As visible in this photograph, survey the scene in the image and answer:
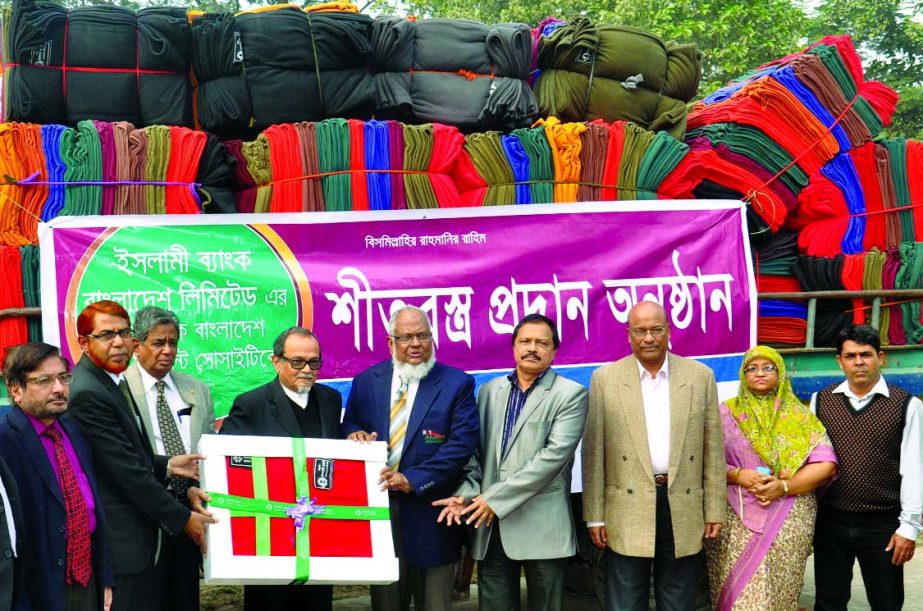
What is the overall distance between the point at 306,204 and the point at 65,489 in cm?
203

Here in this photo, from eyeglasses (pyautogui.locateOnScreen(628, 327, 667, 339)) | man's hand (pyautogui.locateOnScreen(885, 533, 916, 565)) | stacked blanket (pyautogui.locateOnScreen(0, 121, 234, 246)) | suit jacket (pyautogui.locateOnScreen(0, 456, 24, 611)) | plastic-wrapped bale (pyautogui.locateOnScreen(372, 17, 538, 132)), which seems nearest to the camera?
suit jacket (pyautogui.locateOnScreen(0, 456, 24, 611))

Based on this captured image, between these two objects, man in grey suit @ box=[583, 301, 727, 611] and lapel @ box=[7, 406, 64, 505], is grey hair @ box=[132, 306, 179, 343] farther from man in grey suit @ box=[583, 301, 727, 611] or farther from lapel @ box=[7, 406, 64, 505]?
man in grey suit @ box=[583, 301, 727, 611]

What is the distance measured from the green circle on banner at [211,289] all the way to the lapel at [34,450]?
A: 1.47 metres

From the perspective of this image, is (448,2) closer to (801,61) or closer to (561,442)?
(801,61)

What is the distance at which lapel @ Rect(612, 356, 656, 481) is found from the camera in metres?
3.96

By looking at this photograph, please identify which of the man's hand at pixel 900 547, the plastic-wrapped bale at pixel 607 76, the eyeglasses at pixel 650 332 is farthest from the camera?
the plastic-wrapped bale at pixel 607 76

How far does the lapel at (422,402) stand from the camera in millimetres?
3891

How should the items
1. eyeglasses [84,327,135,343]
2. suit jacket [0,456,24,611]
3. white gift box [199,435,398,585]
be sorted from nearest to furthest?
1. suit jacket [0,456,24,611]
2. white gift box [199,435,398,585]
3. eyeglasses [84,327,135,343]

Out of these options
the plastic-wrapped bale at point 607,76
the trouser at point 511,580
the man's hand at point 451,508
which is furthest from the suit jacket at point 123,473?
the plastic-wrapped bale at point 607,76

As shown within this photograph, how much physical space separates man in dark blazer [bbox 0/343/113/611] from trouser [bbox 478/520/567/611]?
4.75 feet

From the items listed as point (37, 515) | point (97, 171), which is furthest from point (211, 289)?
point (37, 515)

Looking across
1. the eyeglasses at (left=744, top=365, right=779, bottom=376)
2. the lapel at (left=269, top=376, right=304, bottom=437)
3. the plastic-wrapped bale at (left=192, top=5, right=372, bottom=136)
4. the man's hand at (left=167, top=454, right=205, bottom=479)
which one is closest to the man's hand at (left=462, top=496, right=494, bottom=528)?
the lapel at (left=269, top=376, right=304, bottom=437)

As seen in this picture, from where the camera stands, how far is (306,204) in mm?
4805

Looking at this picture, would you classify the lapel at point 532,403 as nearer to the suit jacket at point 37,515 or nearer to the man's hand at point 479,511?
the man's hand at point 479,511
